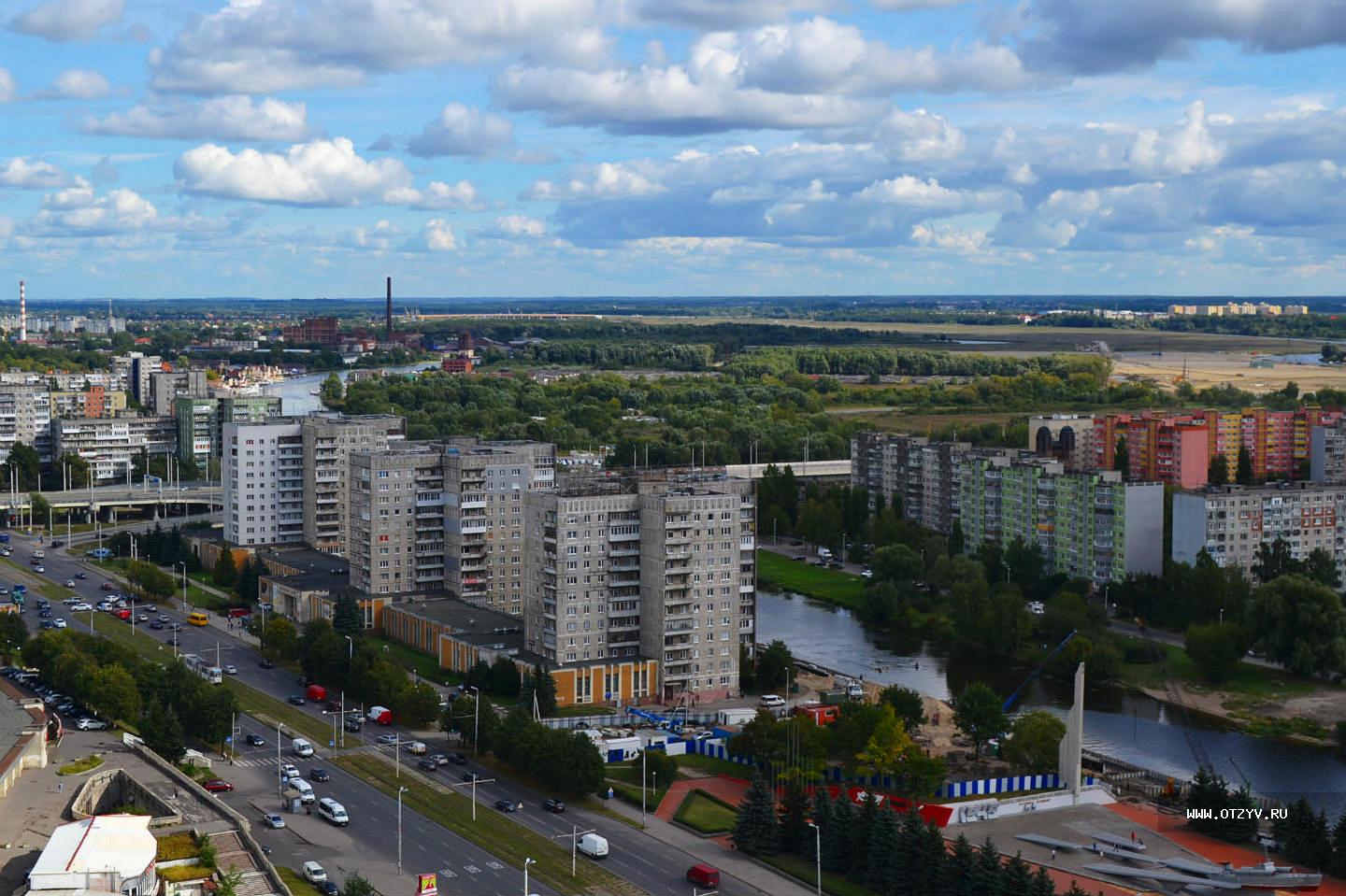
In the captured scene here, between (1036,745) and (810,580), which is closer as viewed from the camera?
(1036,745)

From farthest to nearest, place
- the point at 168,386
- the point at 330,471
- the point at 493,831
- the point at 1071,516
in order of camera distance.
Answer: the point at 168,386, the point at 330,471, the point at 1071,516, the point at 493,831

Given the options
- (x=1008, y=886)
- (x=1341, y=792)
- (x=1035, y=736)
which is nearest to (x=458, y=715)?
(x=1035, y=736)

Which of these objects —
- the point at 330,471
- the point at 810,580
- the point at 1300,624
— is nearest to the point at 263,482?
the point at 330,471

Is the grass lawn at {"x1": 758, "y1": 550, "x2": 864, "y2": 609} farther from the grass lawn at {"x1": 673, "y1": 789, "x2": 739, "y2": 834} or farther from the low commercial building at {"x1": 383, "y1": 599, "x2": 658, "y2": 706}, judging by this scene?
the grass lawn at {"x1": 673, "y1": 789, "x2": 739, "y2": 834}

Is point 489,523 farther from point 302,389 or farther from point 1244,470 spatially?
point 302,389

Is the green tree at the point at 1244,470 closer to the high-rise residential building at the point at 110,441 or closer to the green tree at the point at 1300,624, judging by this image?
the green tree at the point at 1300,624

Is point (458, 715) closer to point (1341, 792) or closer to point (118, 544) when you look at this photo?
point (1341, 792)
